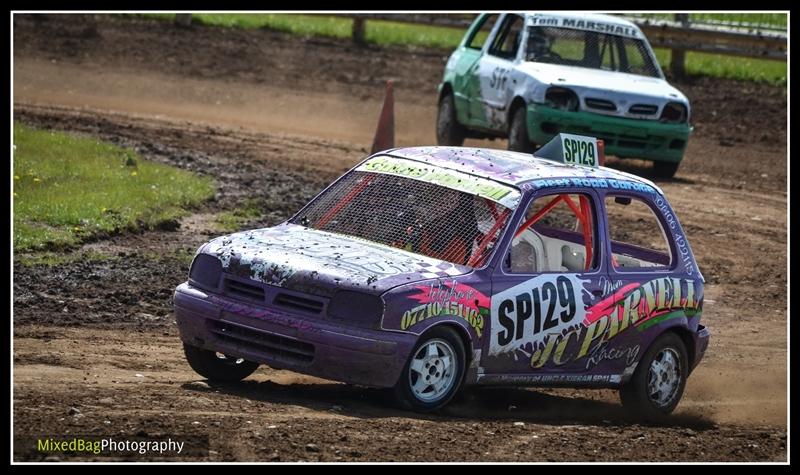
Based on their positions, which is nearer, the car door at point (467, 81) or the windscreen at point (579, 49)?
the windscreen at point (579, 49)

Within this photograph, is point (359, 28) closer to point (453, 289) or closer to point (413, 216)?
point (413, 216)

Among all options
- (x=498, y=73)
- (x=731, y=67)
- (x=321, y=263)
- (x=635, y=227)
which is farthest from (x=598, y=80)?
(x=731, y=67)

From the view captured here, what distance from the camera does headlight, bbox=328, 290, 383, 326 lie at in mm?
7988

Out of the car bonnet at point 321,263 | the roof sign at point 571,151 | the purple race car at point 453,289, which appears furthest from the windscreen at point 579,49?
the car bonnet at point 321,263

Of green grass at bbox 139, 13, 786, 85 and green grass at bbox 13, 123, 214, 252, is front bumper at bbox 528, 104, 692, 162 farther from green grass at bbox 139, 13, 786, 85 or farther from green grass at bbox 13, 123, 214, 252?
green grass at bbox 139, 13, 786, 85

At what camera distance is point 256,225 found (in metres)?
14.2

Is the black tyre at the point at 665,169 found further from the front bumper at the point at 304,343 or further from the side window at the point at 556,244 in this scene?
the front bumper at the point at 304,343

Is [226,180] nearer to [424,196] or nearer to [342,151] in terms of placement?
[342,151]

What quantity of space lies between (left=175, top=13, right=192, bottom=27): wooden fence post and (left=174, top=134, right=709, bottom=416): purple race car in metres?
18.5

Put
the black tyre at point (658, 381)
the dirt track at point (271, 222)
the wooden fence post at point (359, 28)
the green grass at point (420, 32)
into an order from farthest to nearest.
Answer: the wooden fence post at point (359, 28) → the green grass at point (420, 32) → the black tyre at point (658, 381) → the dirt track at point (271, 222)

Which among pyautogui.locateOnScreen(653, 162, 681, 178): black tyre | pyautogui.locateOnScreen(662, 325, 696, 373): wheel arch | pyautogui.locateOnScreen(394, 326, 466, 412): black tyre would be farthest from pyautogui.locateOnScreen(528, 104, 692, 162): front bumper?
pyautogui.locateOnScreen(394, 326, 466, 412): black tyre

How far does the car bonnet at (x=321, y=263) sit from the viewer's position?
26.6 ft

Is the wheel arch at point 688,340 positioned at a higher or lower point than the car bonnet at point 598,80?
lower

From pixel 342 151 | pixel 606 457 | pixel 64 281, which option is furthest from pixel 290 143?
pixel 606 457
